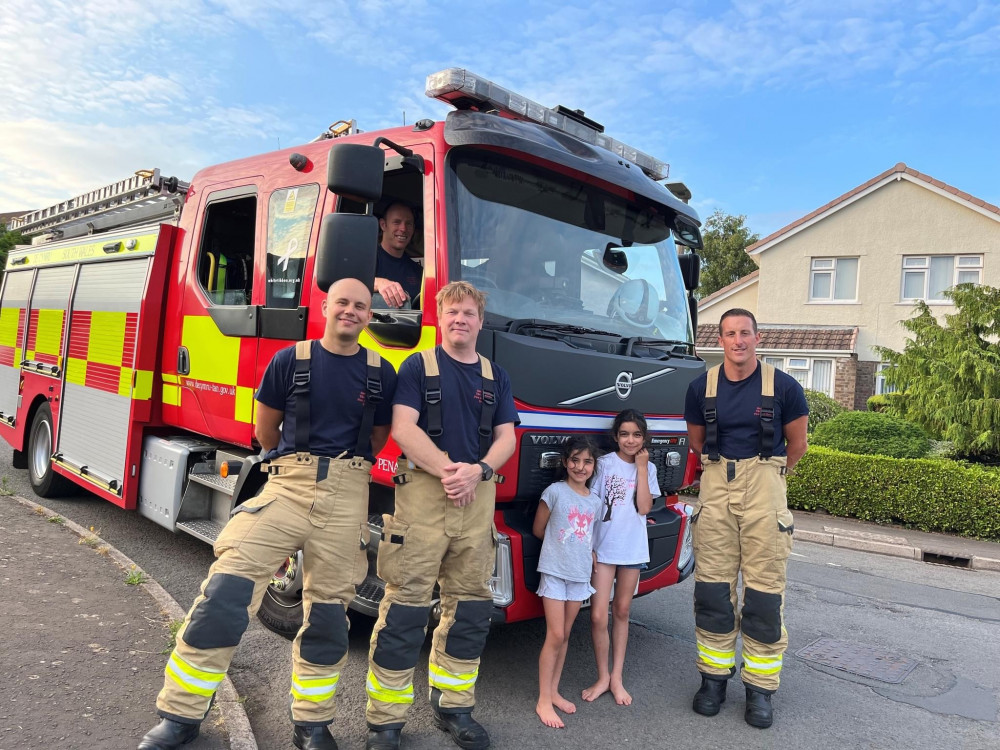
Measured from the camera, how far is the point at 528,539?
349 cm

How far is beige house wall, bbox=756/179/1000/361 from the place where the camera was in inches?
794

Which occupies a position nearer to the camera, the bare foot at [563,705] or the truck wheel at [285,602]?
the bare foot at [563,705]

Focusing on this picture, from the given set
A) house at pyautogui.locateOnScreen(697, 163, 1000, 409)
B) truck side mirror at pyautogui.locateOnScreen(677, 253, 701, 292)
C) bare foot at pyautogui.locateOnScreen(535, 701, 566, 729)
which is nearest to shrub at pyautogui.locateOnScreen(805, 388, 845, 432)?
house at pyautogui.locateOnScreen(697, 163, 1000, 409)

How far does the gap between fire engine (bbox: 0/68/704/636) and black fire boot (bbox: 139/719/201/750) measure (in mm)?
914

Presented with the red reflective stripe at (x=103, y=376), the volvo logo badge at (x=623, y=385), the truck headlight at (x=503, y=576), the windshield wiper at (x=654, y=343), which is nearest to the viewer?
the truck headlight at (x=503, y=576)

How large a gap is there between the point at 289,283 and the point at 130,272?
6.65 ft

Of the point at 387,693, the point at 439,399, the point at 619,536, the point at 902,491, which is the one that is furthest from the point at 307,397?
the point at 902,491

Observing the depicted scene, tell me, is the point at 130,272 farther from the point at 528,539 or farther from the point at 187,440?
the point at 528,539

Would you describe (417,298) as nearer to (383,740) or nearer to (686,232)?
(383,740)

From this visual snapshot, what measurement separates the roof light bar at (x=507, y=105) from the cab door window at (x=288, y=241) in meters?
0.90

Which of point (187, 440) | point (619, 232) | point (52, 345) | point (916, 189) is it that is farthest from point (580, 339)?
point (916, 189)

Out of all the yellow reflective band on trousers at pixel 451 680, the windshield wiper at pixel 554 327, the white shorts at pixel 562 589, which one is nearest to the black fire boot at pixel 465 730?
the yellow reflective band on trousers at pixel 451 680

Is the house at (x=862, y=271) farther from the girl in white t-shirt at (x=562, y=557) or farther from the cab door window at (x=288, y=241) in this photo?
the girl in white t-shirt at (x=562, y=557)

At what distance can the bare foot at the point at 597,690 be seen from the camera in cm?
364
